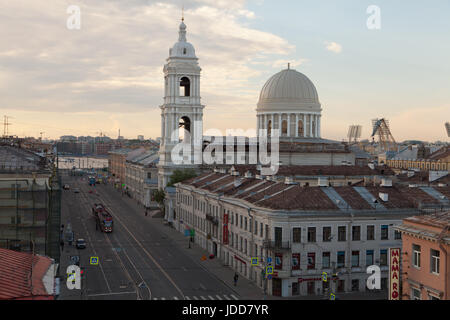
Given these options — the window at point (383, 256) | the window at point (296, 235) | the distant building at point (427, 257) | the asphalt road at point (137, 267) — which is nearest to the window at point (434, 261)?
the distant building at point (427, 257)

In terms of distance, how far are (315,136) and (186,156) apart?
2819 centimetres

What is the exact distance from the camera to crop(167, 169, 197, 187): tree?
9747 centimetres

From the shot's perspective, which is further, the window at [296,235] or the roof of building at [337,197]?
the roof of building at [337,197]

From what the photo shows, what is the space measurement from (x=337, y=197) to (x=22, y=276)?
118ft

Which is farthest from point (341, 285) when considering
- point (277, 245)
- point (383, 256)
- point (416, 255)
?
point (416, 255)

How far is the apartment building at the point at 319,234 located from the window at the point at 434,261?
19617mm

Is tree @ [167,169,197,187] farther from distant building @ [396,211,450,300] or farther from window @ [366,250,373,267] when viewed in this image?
distant building @ [396,211,450,300]

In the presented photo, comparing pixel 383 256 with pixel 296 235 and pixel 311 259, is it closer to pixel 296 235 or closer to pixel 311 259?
pixel 311 259

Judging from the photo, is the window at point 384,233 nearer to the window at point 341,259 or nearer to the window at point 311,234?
the window at point 341,259

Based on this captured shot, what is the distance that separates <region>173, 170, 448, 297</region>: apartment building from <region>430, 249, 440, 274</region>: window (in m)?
19.6

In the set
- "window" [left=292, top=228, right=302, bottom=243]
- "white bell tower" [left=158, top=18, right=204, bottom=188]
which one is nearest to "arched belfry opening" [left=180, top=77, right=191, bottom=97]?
"white bell tower" [left=158, top=18, right=204, bottom=188]

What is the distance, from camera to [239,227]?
181ft

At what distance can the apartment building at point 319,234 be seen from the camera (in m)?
46.5
